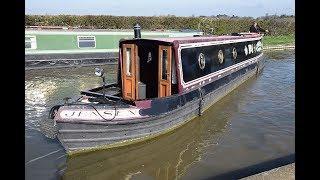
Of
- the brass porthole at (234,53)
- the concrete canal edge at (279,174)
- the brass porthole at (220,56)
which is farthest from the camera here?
the brass porthole at (234,53)

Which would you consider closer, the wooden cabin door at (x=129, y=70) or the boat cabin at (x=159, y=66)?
the boat cabin at (x=159, y=66)

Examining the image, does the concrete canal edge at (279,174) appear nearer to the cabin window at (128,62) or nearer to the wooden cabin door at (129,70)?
the wooden cabin door at (129,70)

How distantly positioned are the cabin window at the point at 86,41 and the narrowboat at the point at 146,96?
9.17 metres

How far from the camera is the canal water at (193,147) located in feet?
21.8

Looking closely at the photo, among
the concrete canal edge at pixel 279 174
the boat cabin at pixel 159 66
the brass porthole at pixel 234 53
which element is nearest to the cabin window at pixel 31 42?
the boat cabin at pixel 159 66

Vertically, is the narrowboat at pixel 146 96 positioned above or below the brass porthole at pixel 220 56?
below

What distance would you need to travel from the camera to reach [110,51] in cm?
1950

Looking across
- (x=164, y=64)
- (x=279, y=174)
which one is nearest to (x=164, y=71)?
(x=164, y=64)

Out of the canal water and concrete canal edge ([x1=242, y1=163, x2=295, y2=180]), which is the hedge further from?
concrete canal edge ([x1=242, y1=163, x2=295, y2=180])

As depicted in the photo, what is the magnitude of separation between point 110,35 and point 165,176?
13.9m

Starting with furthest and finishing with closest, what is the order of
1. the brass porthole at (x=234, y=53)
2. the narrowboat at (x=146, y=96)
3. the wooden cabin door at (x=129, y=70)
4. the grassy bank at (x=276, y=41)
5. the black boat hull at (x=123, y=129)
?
the grassy bank at (x=276, y=41)
the brass porthole at (x=234, y=53)
the wooden cabin door at (x=129, y=70)
the narrowboat at (x=146, y=96)
the black boat hull at (x=123, y=129)

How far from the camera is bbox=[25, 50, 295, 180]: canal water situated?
663 centimetres
